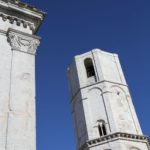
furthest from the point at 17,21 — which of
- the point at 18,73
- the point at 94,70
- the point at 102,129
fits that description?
the point at 94,70

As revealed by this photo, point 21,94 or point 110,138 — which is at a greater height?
point 110,138

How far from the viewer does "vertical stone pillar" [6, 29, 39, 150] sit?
4.69 metres

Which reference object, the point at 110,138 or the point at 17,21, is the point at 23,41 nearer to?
the point at 17,21

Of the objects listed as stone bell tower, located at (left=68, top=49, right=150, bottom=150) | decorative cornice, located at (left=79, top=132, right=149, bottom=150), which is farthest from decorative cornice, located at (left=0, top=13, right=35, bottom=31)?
decorative cornice, located at (left=79, top=132, right=149, bottom=150)

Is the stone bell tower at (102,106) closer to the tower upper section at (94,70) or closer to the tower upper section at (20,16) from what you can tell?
the tower upper section at (94,70)

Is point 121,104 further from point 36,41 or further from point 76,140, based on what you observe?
point 36,41

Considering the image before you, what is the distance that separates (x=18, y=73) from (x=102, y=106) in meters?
20.5

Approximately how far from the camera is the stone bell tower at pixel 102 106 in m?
23.1

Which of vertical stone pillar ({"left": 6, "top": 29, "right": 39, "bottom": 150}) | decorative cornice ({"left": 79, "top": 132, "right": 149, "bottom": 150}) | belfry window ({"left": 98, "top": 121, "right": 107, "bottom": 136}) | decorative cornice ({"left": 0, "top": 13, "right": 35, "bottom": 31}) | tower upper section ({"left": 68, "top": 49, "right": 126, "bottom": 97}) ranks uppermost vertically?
tower upper section ({"left": 68, "top": 49, "right": 126, "bottom": 97})

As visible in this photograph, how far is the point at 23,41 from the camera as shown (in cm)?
618

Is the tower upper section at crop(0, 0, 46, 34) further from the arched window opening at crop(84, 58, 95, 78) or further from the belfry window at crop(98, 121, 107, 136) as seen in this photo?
the arched window opening at crop(84, 58, 95, 78)

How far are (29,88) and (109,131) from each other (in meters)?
19.1

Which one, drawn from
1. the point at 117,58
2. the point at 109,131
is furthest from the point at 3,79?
the point at 117,58

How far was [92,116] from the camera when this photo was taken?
25.2 m
